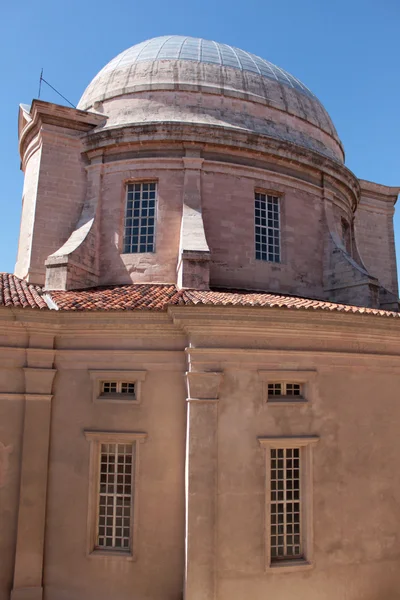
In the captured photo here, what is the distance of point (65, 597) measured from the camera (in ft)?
35.9

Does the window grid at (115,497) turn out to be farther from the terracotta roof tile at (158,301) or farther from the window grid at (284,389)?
the window grid at (284,389)

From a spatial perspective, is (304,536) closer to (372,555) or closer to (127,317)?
(372,555)

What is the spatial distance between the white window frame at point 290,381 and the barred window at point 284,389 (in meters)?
0.06

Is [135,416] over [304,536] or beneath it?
over

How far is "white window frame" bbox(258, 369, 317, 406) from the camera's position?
1132 centimetres

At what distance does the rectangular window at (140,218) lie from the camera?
15875 millimetres

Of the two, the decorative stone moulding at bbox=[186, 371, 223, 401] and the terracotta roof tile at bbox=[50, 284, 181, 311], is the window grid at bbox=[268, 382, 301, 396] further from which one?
the terracotta roof tile at bbox=[50, 284, 181, 311]

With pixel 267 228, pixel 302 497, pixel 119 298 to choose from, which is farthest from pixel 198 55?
pixel 302 497

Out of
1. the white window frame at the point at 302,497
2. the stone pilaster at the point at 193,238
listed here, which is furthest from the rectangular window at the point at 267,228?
the white window frame at the point at 302,497

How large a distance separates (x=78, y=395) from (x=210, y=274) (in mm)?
5770

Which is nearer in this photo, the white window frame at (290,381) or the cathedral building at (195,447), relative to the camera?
the cathedral building at (195,447)

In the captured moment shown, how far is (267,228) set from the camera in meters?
16.7

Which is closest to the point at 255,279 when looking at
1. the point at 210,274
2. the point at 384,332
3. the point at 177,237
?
the point at 210,274

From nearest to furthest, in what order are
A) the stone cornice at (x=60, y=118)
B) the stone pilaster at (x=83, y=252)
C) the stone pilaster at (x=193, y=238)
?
the stone pilaster at (x=193, y=238) < the stone pilaster at (x=83, y=252) < the stone cornice at (x=60, y=118)
